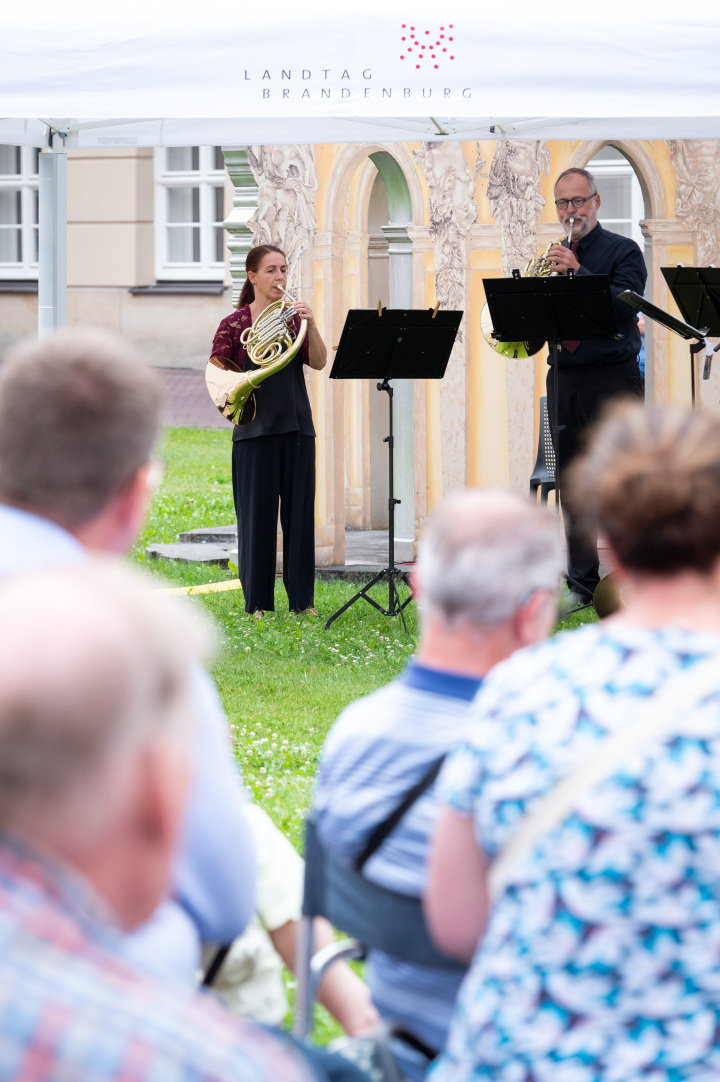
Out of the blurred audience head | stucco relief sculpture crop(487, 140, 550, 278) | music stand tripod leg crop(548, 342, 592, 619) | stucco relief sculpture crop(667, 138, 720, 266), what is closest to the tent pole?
music stand tripod leg crop(548, 342, 592, 619)

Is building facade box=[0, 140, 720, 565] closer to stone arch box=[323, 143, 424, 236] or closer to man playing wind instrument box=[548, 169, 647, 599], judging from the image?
stone arch box=[323, 143, 424, 236]

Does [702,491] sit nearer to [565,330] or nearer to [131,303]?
[565,330]

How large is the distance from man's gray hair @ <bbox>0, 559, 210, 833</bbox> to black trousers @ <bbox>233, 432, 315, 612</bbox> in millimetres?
5840

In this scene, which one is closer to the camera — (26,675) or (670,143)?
(26,675)

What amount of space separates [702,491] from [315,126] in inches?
223

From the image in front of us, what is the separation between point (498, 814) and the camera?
5.17 ft

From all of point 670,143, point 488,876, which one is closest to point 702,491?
point 488,876

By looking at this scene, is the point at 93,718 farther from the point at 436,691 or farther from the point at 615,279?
the point at 615,279

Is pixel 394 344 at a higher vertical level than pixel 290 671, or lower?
higher

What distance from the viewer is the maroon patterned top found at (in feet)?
21.9

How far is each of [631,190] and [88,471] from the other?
14471 mm

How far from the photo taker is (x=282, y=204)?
26.6ft
